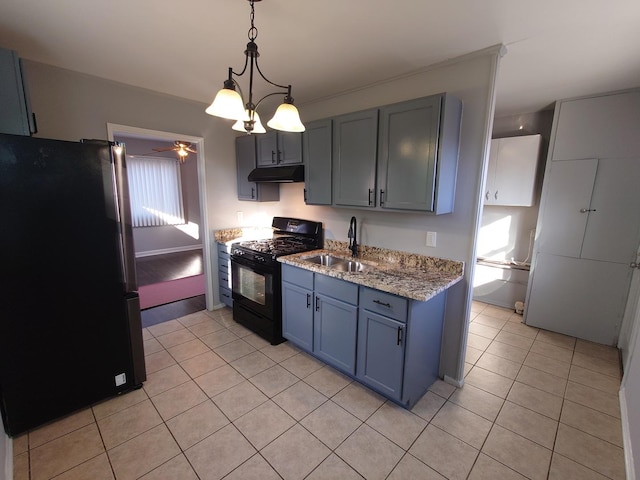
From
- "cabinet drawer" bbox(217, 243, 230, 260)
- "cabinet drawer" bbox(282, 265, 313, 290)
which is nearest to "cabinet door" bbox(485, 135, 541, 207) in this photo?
"cabinet drawer" bbox(282, 265, 313, 290)

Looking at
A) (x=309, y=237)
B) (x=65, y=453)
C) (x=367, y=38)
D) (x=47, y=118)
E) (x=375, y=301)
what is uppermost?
(x=367, y=38)

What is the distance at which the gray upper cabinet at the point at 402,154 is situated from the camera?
2.03m

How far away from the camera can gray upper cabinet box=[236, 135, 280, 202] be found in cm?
351

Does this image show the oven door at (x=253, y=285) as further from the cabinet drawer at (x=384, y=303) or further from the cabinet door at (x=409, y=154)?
the cabinet door at (x=409, y=154)

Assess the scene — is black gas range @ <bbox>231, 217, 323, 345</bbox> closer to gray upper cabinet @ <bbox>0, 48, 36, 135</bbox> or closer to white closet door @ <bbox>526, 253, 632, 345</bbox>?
gray upper cabinet @ <bbox>0, 48, 36, 135</bbox>

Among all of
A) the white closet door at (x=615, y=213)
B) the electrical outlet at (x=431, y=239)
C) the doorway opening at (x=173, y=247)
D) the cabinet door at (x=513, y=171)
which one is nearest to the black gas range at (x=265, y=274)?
the doorway opening at (x=173, y=247)

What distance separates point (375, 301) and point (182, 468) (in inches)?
61.1

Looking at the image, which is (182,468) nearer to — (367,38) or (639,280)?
(367,38)

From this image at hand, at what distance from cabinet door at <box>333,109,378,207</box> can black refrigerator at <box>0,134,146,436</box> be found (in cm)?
170

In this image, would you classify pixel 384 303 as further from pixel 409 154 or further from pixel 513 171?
pixel 513 171

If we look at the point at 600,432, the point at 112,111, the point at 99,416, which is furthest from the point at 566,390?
the point at 112,111

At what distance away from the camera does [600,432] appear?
193cm

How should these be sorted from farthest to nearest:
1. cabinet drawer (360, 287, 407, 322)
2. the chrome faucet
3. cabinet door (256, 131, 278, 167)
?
cabinet door (256, 131, 278, 167)
the chrome faucet
cabinet drawer (360, 287, 407, 322)

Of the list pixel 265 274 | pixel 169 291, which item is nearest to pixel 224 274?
pixel 265 274
